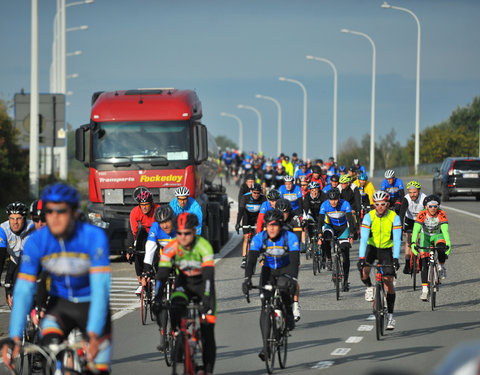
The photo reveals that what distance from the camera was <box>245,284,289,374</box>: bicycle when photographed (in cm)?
994

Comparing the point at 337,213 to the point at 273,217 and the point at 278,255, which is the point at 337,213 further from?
the point at 273,217

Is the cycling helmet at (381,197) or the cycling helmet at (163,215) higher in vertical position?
the cycling helmet at (381,197)

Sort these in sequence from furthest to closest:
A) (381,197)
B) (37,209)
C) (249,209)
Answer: (249,209) → (381,197) → (37,209)

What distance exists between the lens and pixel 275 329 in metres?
10.2

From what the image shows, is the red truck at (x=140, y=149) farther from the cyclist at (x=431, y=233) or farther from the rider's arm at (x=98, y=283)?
the rider's arm at (x=98, y=283)

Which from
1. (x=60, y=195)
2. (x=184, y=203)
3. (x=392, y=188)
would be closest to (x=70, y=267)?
(x=60, y=195)

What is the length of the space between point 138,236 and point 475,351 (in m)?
10.4

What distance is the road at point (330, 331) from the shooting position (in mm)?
10500

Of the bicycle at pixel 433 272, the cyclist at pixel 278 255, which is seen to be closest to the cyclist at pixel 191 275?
the cyclist at pixel 278 255

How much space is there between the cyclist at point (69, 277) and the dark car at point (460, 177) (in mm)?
33274

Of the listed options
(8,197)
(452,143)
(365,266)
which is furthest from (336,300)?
(452,143)

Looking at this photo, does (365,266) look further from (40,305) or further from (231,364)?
(40,305)

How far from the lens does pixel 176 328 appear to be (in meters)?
8.88

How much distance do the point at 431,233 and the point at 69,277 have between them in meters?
10.2
